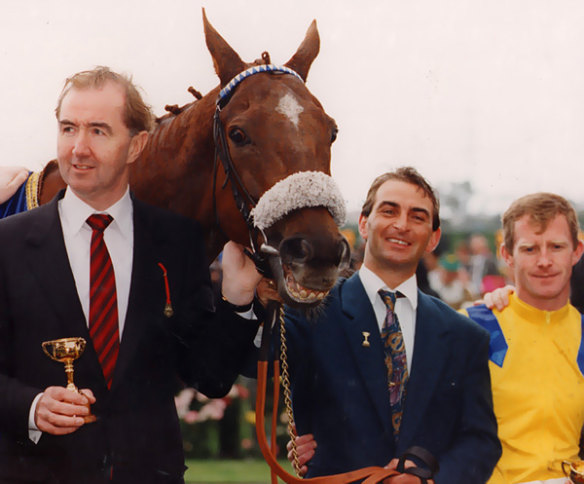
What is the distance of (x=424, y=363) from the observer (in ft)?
A: 8.68

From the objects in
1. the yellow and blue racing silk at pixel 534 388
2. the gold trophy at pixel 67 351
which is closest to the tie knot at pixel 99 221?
the gold trophy at pixel 67 351

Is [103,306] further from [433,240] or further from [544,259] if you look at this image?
[544,259]

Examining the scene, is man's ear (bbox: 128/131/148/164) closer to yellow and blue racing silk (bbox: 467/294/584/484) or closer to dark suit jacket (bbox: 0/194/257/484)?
dark suit jacket (bbox: 0/194/257/484)

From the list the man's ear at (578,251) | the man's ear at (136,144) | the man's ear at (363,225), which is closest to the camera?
the man's ear at (136,144)

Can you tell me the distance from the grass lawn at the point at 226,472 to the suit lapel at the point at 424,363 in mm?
3279

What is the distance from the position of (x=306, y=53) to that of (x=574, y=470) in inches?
74.8

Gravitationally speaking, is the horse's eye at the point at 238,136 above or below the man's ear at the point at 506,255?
above

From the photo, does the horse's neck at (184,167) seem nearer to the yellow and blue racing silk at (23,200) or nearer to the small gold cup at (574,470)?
the yellow and blue racing silk at (23,200)

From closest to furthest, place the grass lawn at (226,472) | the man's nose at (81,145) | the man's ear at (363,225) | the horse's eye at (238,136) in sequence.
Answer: the man's nose at (81,145) → the horse's eye at (238,136) → the man's ear at (363,225) → the grass lawn at (226,472)

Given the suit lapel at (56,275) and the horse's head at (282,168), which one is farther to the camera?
the horse's head at (282,168)

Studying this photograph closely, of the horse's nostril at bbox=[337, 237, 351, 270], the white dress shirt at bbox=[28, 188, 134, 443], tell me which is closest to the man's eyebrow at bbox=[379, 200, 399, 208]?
the horse's nostril at bbox=[337, 237, 351, 270]

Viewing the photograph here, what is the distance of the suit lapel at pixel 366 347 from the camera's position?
2570 millimetres

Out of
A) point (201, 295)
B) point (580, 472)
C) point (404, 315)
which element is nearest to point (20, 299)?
point (201, 295)

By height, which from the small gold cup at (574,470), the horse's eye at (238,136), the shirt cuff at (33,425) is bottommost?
the small gold cup at (574,470)
